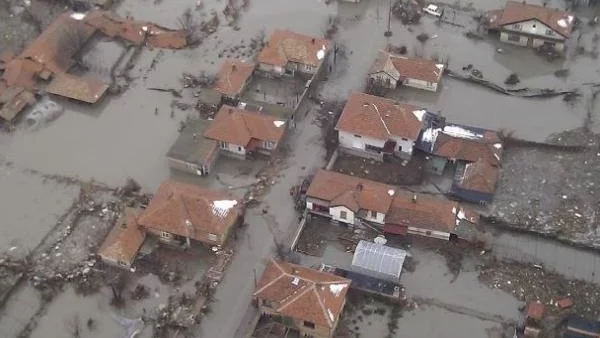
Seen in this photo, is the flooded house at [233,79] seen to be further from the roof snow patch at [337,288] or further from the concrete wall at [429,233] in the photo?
the roof snow patch at [337,288]

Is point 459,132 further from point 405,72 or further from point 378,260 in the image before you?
point 378,260

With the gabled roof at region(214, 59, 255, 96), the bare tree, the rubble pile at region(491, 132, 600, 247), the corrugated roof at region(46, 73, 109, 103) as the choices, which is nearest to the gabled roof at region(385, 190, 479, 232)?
the rubble pile at region(491, 132, 600, 247)

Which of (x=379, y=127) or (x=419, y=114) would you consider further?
(x=419, y=114)

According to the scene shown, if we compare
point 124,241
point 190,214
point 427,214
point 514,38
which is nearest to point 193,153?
point 190,214

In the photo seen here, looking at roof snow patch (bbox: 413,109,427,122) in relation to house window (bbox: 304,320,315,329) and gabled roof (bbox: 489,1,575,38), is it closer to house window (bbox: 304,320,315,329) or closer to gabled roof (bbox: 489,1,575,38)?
gabled roof (bbox: 489,1,575,38)

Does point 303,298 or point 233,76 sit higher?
point 233,76

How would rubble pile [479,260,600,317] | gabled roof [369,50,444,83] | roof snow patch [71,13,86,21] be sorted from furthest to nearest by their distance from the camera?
1. roof snow patch [71,13,86,21]
2. gabled roof [369,50,444,83]
3. rubble pile [479,260,600,317]

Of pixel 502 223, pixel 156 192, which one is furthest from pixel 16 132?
pixel 502 223
